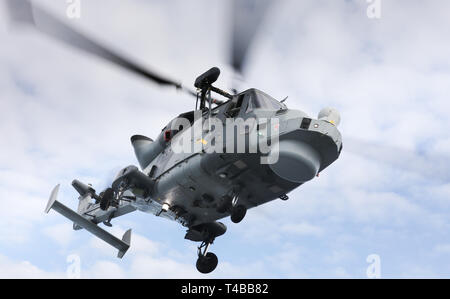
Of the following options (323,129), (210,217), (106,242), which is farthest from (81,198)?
(323,129)

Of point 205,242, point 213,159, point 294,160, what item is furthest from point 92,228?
point 294,160

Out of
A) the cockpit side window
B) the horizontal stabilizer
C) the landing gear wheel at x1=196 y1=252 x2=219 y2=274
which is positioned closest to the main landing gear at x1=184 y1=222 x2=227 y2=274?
the landing gear wheel at x1=196 y1=252 x2=219 y2=274

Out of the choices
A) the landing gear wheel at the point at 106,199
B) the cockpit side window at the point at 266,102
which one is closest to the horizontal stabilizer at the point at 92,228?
the landing gear wheel at the point at 106,199

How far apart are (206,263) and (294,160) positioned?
6648 mm

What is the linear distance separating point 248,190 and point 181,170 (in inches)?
84.7

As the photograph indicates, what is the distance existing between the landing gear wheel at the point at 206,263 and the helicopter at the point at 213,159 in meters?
0.04

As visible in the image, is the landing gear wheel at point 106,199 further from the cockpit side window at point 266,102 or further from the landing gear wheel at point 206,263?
the cockpit side window at point 266,102

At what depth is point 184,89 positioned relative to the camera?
1558cm

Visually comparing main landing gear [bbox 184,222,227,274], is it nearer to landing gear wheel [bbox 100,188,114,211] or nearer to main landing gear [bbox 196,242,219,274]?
main landing gear [bbox 196,242,219,274]

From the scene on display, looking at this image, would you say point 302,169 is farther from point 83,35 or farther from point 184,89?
point 83,35

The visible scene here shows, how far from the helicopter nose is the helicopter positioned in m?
0.02

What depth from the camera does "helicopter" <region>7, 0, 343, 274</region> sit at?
468 inches

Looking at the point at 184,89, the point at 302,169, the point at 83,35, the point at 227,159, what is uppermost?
the point at 184,89

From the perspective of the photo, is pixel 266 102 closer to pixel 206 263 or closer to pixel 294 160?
pixel 294 160
